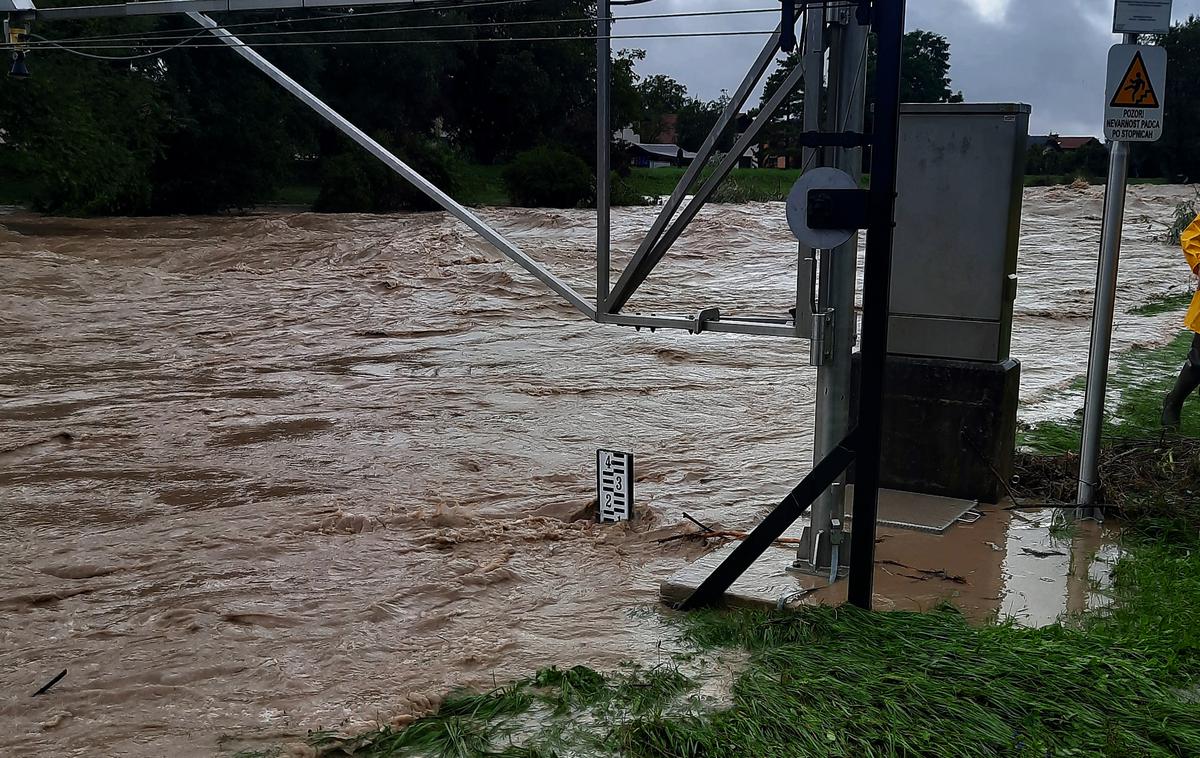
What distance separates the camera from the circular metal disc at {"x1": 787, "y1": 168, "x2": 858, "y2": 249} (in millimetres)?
4758

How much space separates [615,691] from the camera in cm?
459

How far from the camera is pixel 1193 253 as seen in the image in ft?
25.5

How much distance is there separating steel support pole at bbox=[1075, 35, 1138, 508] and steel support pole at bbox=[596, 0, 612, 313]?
2.80 metres

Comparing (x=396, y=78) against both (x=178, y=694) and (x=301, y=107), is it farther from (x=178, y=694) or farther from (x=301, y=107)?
(x=178, y=694)

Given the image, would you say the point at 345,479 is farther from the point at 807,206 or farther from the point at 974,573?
the point at 807,206

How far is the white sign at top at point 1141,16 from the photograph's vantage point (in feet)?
21.2

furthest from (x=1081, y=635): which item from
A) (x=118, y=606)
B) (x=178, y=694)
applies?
(x=118, y=606)

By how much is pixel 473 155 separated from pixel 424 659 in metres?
33.7

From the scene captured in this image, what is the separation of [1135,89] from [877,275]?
2830 mm

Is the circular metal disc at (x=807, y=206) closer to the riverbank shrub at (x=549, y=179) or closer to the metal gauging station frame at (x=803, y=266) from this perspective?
the metal gauging station frame at (x=803, y=266)

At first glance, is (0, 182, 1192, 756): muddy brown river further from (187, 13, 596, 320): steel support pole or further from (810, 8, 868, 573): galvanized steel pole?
(187, 13, 596, 320): steel support pole

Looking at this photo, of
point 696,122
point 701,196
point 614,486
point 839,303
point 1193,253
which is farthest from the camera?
point 696,122

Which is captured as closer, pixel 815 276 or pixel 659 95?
pixel 815 276

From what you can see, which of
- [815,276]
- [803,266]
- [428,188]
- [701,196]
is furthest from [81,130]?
[815,276]
